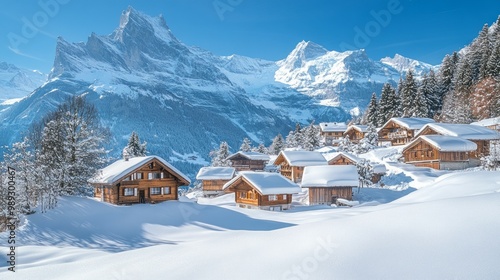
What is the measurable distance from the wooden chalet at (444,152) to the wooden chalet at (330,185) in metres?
13.8

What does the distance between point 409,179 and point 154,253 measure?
42219 millimetres

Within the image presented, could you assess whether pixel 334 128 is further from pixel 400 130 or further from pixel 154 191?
pixel 154 191

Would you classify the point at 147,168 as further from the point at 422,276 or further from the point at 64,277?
the point at 422,276

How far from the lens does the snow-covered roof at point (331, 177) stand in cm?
3862

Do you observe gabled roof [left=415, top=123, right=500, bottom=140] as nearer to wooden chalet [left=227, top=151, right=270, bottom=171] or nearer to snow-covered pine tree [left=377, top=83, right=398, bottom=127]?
snow-covered pine tree [left=377, top=83, right=398, bottom=127]

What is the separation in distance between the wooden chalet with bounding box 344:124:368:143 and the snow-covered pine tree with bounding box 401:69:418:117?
34.6 feet

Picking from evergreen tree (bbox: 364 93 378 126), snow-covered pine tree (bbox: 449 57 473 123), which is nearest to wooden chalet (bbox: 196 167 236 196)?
evergreen tree (bbox: 364 93 378 126)

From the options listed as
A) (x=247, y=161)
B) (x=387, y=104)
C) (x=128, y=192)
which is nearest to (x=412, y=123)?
(x=387, y=104)

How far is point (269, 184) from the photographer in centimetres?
3622

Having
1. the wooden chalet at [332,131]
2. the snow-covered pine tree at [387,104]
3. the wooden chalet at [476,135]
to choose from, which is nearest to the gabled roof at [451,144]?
the wooden chalet at [476,135]

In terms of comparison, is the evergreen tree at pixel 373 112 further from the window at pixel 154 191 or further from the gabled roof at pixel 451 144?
the window at pixel 154 191

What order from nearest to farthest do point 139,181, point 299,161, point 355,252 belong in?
point 355,252
point 139,181
point 299,161

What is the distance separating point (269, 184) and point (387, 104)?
5525 cm

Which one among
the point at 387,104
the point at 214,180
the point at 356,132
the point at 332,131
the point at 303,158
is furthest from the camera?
the point at 332,131
